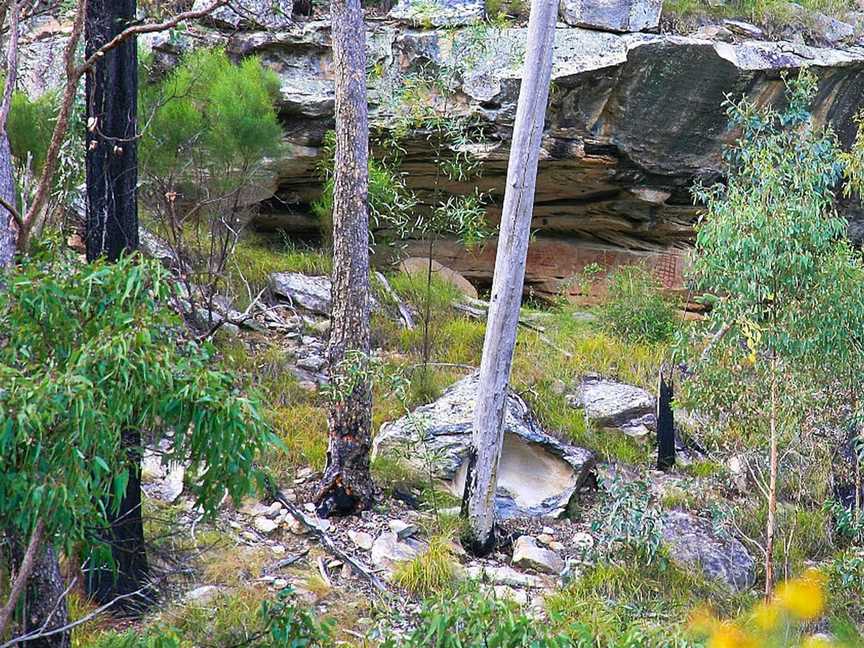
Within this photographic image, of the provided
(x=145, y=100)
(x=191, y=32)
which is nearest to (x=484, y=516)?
(x=145, y=100)

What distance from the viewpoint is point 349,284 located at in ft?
26.3

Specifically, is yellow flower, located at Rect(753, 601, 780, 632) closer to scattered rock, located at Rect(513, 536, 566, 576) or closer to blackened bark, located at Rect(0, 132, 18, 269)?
blackened bark, located at Rect(0, 132, 18, 269)

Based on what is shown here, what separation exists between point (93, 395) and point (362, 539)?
16.8 feet

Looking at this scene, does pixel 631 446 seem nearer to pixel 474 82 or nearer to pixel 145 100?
pixel 474 82

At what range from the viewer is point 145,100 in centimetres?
1009

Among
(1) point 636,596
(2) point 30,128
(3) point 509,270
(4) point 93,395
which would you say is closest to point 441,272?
(3) point 509,270

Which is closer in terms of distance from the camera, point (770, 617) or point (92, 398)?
point (770, 617)

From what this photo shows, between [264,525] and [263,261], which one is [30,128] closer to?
[263,261]

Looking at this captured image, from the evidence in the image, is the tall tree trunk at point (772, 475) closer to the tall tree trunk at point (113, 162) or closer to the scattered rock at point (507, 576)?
the scattered rock at point (507, 576)

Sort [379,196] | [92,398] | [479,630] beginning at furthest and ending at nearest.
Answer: [379,196] < [479,630] < [92,398]

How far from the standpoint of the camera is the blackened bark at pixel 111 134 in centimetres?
586

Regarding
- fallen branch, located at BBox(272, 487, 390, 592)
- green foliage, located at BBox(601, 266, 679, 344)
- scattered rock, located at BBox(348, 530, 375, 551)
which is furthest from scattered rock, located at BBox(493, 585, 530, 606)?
green foliage, located at BBox(601, 266, 679, 344)

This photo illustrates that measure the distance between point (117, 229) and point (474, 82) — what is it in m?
6.65

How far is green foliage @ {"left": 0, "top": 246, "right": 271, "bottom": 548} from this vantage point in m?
2.65
